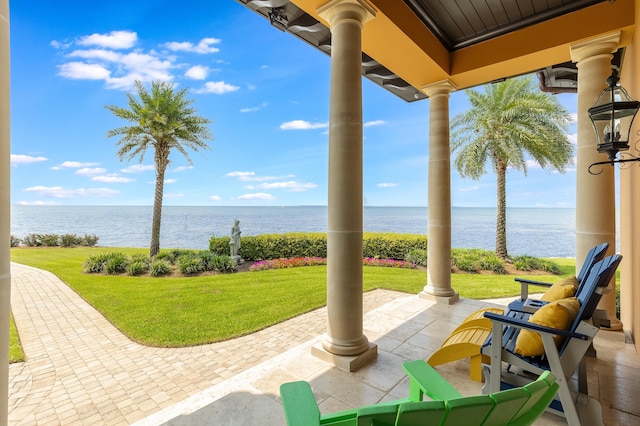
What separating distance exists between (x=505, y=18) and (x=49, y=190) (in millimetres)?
80090

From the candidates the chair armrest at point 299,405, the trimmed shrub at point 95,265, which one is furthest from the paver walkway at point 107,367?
the trimmed shrub at point 95,265

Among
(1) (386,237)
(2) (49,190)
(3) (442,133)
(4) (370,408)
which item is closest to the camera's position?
(4) (370,408)

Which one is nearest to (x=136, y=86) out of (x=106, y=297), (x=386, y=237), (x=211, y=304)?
(x=106, y=297)

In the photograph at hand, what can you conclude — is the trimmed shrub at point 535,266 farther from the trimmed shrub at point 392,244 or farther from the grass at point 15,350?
the grass at point 15,350

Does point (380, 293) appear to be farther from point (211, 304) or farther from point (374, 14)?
point (374, 14)

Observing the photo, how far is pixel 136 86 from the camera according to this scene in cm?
1322

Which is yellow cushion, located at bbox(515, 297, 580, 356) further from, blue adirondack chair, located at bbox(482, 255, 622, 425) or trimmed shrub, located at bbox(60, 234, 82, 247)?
trimmed shrub, located at bbox(60, 234, 82, 247)

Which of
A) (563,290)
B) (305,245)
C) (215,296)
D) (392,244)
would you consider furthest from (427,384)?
(305,245)

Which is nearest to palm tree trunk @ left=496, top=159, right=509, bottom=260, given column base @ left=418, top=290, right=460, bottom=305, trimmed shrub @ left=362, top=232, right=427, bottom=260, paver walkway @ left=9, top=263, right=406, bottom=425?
trimmed shrub @ left=362, top=232, right=427, bottom=260

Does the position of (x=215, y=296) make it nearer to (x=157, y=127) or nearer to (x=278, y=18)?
(x=278, y=18)

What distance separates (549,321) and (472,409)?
5.89 feet

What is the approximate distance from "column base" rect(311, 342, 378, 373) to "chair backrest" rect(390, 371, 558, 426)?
88.0 inches

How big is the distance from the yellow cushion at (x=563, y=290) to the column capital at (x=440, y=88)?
149 inches

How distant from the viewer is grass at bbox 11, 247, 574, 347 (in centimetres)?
522
